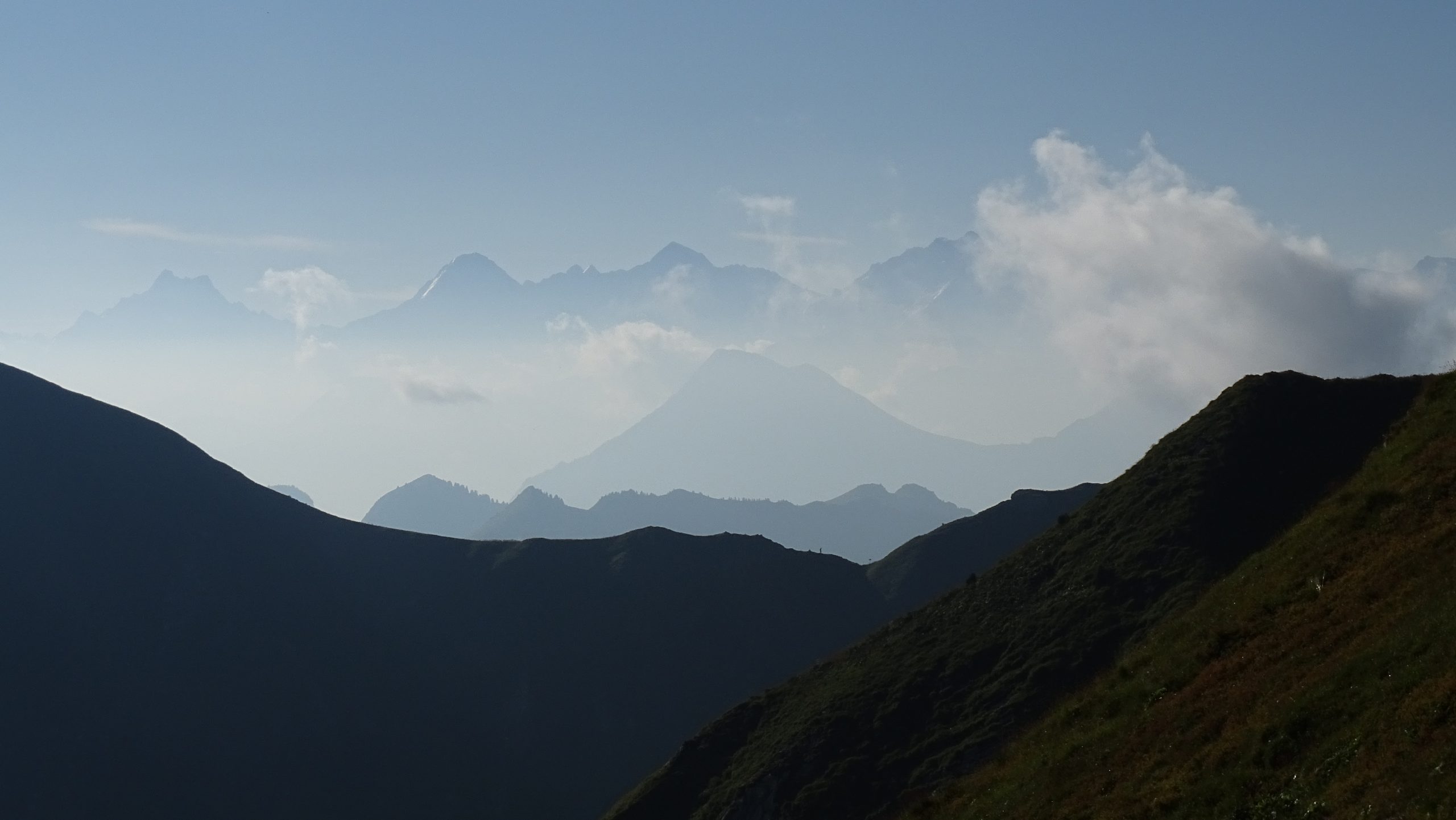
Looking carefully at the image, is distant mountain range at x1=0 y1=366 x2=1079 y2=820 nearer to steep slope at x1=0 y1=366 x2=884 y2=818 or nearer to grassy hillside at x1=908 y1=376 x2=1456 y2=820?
steep slope at x1=0 y1=366 x2=884 y2=818

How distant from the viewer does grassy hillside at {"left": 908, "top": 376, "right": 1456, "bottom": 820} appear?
22.7 metres

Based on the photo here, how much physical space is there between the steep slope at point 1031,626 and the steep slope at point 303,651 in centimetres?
8892

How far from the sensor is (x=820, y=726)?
70438mm

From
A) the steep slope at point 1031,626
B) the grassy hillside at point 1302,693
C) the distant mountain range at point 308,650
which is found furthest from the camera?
the distant mountain range at point 308,650

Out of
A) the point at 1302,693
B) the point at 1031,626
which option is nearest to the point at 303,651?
the point at 1031,626

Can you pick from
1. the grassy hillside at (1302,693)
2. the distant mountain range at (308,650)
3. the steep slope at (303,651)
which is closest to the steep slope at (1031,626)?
the grassy hillside at (1302,693)

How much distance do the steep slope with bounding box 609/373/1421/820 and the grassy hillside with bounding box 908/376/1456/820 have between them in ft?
64.5

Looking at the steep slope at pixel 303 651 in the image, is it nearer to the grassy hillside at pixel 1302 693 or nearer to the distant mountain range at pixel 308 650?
the distant mountain range at pixel 308 650

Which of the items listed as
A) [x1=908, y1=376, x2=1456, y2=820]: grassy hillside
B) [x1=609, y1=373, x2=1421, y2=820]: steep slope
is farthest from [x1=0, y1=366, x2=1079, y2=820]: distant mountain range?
[x1=908, y1=376, x2=1456, y2=820]: grassy hillside

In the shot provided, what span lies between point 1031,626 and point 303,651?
461ft

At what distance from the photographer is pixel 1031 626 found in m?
67.1

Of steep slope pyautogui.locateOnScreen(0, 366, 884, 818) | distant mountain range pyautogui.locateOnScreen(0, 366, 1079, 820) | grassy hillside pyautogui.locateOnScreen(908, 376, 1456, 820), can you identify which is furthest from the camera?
distant mountain range pyautogui.locateOnScreen(0, 366, 1079, 820)

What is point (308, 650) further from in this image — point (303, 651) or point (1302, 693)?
point (1302, 693)

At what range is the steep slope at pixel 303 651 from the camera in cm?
15450
